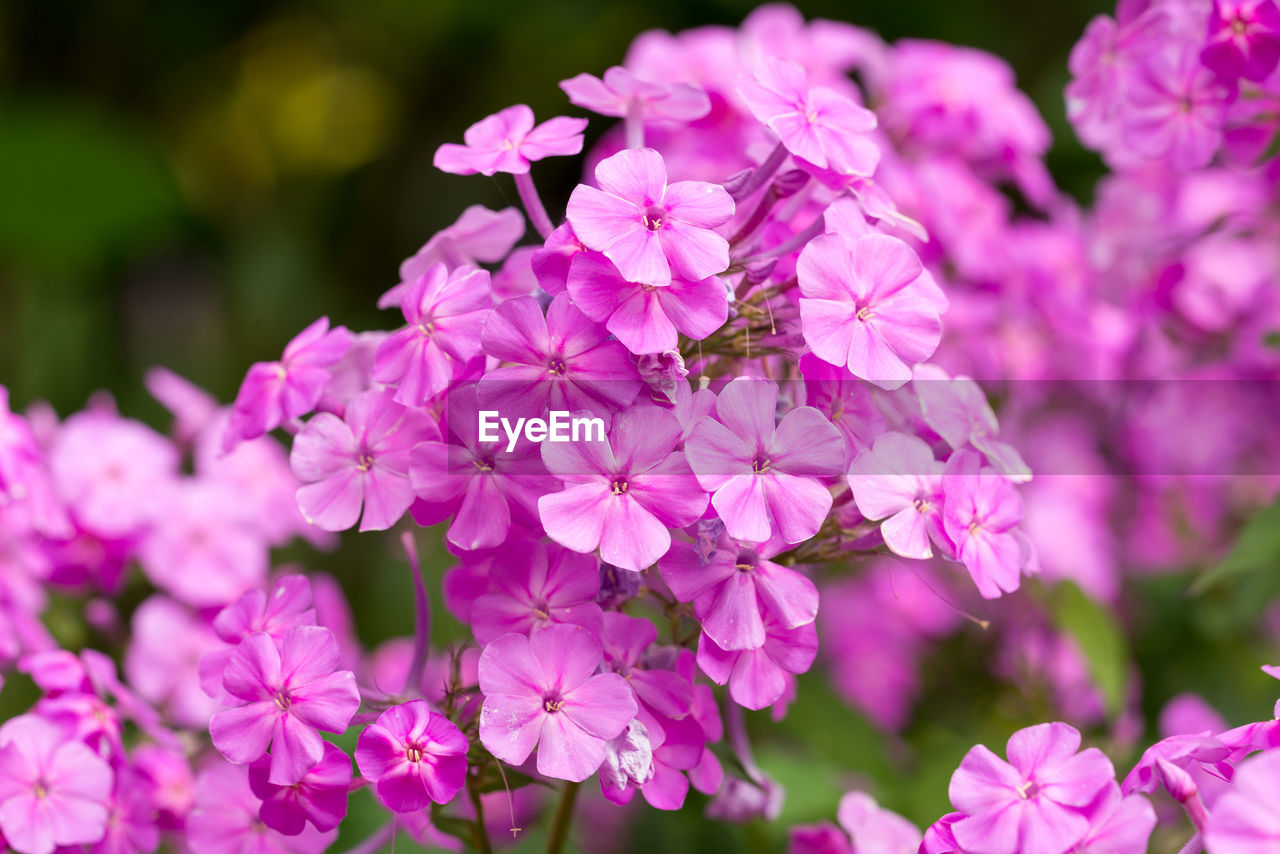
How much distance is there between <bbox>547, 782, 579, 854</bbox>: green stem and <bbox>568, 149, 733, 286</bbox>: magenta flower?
1.22ft

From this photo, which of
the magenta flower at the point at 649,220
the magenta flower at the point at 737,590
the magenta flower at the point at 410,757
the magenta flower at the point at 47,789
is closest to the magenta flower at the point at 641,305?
the magenta flower at the point at 649,220

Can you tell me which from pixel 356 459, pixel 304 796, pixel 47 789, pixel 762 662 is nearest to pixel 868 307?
pixel 762 662

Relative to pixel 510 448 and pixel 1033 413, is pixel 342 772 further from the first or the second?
pixel 1033 413

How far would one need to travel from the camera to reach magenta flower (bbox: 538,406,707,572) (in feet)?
1.98

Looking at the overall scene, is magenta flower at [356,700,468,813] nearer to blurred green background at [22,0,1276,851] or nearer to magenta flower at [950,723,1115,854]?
magenta flower at [950,723,1115,854]

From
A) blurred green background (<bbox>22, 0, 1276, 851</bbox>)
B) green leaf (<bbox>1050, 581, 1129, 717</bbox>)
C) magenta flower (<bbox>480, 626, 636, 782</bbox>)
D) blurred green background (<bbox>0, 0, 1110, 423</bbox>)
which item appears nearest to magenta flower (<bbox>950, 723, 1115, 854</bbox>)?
magenta flower (<bbox>480, 626, 636, 782</bbox>)

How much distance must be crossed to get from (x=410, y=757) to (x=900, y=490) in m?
0.33

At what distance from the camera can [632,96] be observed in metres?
0.80

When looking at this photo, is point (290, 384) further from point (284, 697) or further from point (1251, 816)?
point (1251, 816)

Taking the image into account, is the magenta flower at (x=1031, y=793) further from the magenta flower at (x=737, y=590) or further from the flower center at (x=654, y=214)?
the flower center at (x=654, y=214)

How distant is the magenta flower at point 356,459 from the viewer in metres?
0.69

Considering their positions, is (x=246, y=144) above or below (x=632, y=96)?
below

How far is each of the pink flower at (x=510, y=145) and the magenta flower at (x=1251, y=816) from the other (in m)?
0.53

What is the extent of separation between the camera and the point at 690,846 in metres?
1.24
